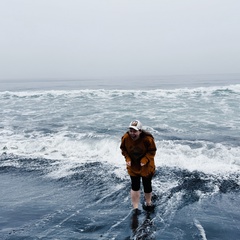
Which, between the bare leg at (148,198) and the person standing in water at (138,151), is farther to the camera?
the bare leg at (148,198)

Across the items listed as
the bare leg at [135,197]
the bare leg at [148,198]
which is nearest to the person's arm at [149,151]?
the bare leg at [135,197]

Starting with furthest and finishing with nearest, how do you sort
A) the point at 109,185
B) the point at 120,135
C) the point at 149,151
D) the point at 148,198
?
1. the point at 120,135
2. the point at 109,185
3. the point at 148,198
4. the point at 149,151

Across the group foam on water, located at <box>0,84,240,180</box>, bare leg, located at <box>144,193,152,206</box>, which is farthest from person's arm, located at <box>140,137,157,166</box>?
foam on water, located at <box>0,84,240,180</box>

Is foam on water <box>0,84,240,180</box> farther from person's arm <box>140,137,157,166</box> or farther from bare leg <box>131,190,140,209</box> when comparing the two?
person's arm <box>140,137,157,166</box>

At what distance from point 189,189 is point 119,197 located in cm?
181

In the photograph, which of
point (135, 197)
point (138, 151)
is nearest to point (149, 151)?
point (138, 151)

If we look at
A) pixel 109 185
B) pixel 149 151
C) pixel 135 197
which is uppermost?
pixel 149 151

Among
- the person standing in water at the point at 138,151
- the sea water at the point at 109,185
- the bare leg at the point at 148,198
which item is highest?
the person standing in water at the point at 138,151

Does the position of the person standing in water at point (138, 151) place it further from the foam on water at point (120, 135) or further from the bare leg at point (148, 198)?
the foam on water at point (120, 135)

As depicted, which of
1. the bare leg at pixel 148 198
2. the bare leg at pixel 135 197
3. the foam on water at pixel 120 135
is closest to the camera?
the bare leg at pixel 135 197

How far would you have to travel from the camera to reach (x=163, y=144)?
1112 cm

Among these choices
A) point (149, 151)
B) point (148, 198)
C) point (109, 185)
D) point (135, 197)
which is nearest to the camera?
point (149, 151)

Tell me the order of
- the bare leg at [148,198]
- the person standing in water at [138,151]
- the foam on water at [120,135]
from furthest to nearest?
the foam on water at [120,135] → the bare leg at [148,198] → the person standing in water at [138,151]

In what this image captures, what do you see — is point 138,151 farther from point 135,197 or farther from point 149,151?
point 135,197
